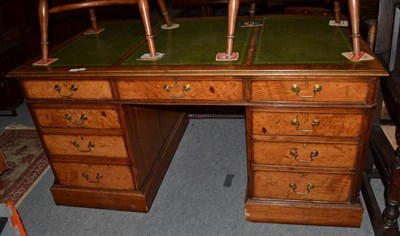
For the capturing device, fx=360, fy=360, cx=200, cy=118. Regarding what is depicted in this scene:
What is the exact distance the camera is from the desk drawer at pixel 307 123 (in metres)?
1.87

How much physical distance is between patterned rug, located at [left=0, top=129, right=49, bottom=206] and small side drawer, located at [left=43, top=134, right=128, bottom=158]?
707mm

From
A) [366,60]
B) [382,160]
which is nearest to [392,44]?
[366,60]

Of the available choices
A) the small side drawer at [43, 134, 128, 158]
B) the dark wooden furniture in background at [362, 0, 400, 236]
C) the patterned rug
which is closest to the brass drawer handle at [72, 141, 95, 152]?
the small side drawer at [43, 134, 128, 158]

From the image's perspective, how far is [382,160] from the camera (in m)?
2.05

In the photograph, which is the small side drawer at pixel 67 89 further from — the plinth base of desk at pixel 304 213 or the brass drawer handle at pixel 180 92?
the plinth base of desk at pixel 304 213

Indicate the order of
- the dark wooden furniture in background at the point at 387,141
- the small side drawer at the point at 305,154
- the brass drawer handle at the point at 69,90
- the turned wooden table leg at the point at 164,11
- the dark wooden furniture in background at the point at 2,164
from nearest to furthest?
the dark wooden furniture in background at the point at 387,141 < the small side drawer at the point at 305,154 < the brass drawer handle at the point at 69,90 < the turned wooden table leg at the point at 164,11 < the dark wooden furniture in background at the point at 2,164

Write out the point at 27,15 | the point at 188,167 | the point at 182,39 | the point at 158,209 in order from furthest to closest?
the point at 27,15
the point at 188,167
the point at 158,209
the point at 182,39

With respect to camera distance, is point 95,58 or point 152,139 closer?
point 95,58

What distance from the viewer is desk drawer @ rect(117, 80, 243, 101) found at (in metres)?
1.89

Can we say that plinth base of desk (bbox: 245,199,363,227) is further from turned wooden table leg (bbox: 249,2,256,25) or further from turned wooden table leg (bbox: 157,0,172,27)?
turned wooden table leg (bbox: 157,0,172,27)

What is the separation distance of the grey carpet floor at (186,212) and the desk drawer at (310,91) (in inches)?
35.2

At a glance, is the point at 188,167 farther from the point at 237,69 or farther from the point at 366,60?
the point at 366,60

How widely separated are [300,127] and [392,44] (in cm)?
83

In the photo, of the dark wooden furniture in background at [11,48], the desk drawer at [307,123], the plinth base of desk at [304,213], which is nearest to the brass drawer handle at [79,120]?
the desk drawer at [307,123]
